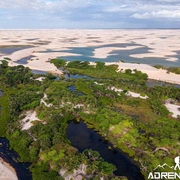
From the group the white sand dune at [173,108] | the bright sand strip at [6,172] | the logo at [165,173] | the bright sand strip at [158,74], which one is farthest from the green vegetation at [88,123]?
the bright sand strip at [158,74]

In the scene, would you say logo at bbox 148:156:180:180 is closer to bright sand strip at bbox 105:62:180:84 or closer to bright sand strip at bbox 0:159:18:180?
bright sand strip at bbox 0:159:18:180

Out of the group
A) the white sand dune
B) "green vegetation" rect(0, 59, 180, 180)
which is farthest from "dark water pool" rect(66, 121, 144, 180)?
the white sand dune

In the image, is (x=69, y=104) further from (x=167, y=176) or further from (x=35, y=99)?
(x=167, y=176)

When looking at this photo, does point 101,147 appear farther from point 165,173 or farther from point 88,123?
point 165,173

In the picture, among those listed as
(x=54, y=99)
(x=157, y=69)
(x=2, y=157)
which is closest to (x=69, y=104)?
(x=54, y=99)

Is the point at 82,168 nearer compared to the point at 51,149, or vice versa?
the point at 82,168

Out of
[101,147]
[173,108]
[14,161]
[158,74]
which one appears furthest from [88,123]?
[158,74]
